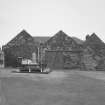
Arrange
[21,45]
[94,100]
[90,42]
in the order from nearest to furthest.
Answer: [94,100] < [90,42] < [21,45]

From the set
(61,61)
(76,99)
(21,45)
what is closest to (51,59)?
(61,61)

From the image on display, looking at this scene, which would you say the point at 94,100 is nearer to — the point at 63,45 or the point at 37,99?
the point at 37,99

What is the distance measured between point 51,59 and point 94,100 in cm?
1622

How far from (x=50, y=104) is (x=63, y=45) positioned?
665 inches

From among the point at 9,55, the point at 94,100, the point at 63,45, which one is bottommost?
the point at 94,100

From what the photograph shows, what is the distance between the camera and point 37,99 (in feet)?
18.6

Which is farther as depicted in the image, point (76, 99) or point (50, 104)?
point (76, 99)

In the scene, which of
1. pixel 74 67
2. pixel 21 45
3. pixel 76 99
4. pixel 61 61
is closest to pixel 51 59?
pixel 61 61

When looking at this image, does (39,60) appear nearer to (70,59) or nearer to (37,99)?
(70,59)

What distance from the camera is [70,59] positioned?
21422 mm

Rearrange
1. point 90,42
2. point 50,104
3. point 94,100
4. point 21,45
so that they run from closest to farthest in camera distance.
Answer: point 50,104
point 94,100
point 90,42
point 21,45

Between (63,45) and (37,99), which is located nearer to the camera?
(37,99)

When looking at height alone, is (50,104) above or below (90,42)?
below

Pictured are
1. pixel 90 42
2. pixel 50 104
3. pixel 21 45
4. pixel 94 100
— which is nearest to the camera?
pixel 50 104
